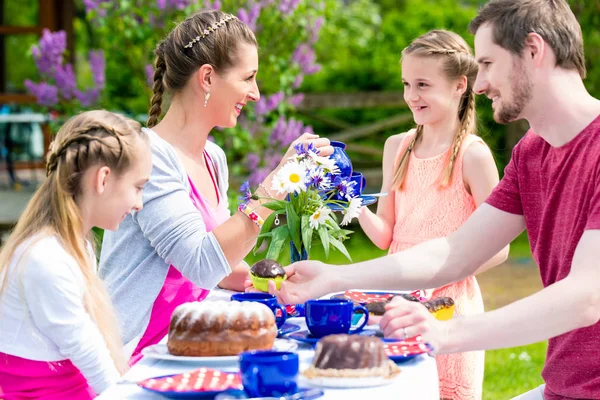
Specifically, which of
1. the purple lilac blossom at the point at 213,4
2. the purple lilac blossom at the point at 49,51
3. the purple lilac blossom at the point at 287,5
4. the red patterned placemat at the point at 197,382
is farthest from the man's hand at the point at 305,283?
the purple lilac blossom at the point at 49,51

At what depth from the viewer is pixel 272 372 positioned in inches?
78.2

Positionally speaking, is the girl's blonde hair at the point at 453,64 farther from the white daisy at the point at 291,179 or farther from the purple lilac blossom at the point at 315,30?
the purple lilac blossom at the point at 315,30

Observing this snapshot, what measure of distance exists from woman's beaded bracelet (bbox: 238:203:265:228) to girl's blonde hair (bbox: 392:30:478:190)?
1100 millimetres

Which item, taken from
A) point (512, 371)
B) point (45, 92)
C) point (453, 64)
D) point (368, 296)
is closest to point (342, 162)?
point (368, 296)

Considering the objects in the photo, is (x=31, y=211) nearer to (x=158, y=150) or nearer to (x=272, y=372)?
(x=158, y=150)

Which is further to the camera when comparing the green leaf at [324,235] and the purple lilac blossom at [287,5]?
the purple lilac blossom at [287,5]

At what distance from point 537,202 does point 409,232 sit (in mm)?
1265

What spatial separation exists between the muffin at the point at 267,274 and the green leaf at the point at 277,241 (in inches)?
3.0

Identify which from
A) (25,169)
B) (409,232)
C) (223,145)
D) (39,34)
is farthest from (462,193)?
(25,169)

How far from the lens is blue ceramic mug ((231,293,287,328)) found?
2682 mm

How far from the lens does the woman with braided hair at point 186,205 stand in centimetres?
317

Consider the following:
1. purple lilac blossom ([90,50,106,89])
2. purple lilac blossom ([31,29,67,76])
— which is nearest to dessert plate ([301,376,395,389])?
purple lilac blossom ([90,50,106,89])

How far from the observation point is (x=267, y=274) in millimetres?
2846

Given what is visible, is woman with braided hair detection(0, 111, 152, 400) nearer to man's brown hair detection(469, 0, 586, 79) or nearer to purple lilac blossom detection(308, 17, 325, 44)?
man's brown hair detection(469, 0, 586, 79)
